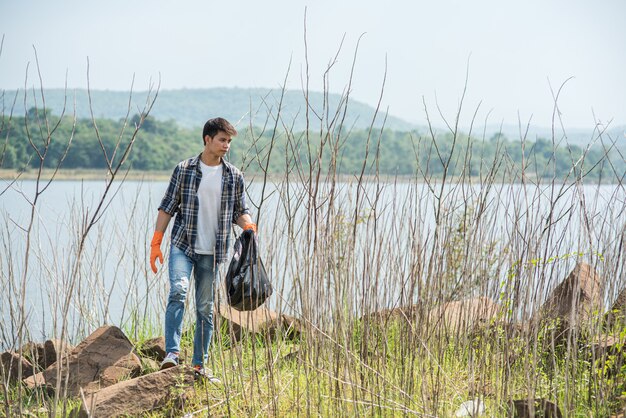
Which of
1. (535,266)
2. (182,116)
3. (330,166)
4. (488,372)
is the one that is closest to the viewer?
(330,166)

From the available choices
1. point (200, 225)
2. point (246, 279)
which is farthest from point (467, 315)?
point (200, 225)

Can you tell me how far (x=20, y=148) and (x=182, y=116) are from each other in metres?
111

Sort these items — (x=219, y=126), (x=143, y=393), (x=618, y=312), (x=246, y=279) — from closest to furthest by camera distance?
1. (x=618, y=312)
2. (x=246, y=279)
3. (x=143, y=393)
4. (x=219, y=126)

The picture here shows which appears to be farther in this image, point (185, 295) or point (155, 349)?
point (155, 349)

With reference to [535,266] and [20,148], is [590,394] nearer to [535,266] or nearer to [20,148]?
[535,266]

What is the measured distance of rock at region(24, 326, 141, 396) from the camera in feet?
13.2

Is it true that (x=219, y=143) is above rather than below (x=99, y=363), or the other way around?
above

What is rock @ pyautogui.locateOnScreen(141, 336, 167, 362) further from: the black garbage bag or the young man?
the black garbage bag

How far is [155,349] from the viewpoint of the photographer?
462 centimetres

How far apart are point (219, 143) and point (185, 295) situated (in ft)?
2.54

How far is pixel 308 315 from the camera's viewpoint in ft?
9.74

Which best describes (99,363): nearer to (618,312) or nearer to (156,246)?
(156,246)

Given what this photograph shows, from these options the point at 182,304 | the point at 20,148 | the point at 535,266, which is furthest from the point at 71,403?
the point at 20,148

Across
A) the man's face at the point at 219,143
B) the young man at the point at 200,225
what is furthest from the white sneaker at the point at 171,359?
the man's face at the point at 219,143
